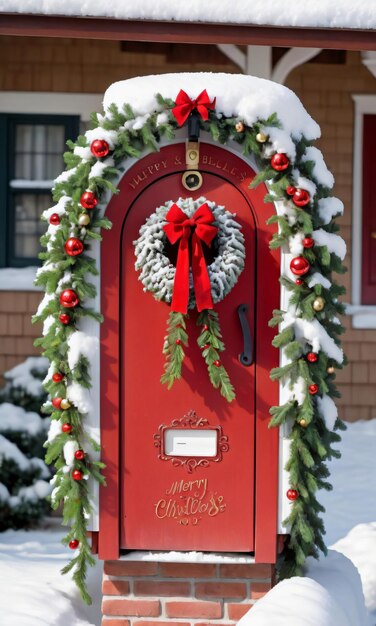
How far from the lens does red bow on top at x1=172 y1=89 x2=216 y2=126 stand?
3945mm

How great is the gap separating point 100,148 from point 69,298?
21.7 inches

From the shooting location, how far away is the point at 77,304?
4.03 metres

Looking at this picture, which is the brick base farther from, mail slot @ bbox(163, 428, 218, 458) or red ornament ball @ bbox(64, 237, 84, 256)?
red ornament ball @ bbox(64, 237, 84, 256)

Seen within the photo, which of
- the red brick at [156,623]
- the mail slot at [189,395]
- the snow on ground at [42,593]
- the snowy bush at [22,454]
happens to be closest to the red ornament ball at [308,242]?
the mail slot at [189,395]

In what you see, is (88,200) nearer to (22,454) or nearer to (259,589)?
(259,589)

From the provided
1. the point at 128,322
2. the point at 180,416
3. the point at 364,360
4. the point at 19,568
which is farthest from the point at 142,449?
the point at 364,360

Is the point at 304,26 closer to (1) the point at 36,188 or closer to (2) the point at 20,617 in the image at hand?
(1) the point at 36,188

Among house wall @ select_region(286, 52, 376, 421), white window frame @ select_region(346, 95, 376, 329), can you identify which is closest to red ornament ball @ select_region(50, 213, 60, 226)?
house wall @ select_region(286, 52, 376, 421)

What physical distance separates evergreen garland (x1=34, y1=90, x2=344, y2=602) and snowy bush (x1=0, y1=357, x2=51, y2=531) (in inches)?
109

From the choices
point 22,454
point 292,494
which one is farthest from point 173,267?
point 22,454

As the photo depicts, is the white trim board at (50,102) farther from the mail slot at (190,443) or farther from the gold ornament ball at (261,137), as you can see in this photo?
the mail slot at (190,443)

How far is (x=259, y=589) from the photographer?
4.16 meters

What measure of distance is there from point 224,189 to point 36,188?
5020 mm

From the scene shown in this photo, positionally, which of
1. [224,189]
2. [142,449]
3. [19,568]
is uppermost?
[224,189]
